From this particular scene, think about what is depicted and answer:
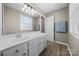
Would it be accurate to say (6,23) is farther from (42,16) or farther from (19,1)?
(42,16)

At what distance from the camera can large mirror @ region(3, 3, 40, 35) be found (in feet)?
4.35

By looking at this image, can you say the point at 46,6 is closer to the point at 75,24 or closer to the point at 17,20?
the point at 17,20

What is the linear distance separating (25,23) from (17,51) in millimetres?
641

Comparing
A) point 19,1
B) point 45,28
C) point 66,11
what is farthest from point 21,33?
point 66,11

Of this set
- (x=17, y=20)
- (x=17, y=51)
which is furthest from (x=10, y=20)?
(x=17, y=51)

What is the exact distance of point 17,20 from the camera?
4.77 ft

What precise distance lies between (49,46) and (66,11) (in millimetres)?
818

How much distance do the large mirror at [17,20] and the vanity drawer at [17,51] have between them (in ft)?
1.26

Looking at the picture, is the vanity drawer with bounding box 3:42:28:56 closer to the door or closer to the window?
the window

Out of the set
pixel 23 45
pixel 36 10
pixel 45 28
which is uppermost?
pixel 36 10

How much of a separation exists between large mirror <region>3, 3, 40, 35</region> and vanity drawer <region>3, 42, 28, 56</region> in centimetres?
39

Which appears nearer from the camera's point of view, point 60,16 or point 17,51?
point 17,51

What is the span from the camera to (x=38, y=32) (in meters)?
1.71

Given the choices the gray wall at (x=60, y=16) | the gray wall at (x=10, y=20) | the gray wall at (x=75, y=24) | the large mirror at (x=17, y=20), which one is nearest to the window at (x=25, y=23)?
the large mirror at (x=17, y=20)
